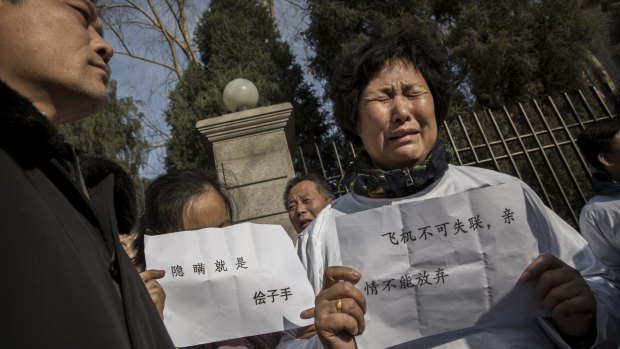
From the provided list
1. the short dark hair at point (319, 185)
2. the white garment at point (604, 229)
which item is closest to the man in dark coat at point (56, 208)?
the short dark hair at point (319, 185)

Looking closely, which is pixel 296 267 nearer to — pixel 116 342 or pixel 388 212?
pixel 388 212

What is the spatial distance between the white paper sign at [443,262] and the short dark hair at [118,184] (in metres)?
0.62

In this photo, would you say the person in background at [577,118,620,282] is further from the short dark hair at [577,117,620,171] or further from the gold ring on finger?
the gold ring on finger

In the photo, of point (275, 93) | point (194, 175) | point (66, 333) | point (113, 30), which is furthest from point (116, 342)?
point (113, 30)

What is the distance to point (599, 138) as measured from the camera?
3.71 meters

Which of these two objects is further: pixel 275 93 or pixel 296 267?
pixel 275 93

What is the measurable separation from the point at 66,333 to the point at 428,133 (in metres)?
1.35

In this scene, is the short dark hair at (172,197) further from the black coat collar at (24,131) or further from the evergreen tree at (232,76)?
the evergreen tree at (232,76)

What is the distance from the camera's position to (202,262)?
1.84 metres

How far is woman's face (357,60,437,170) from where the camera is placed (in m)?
1.76

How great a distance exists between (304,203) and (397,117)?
226 cm

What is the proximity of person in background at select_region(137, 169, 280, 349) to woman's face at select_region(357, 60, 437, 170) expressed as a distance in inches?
33.1

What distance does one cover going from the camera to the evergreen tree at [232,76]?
1421 cm

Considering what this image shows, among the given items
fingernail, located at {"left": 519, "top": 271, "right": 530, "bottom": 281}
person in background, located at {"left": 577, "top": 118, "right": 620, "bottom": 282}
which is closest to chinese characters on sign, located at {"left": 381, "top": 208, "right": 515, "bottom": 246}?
fingernail, located at {"left": 519, "top": 271, "right": 530, "bottom": 281}
